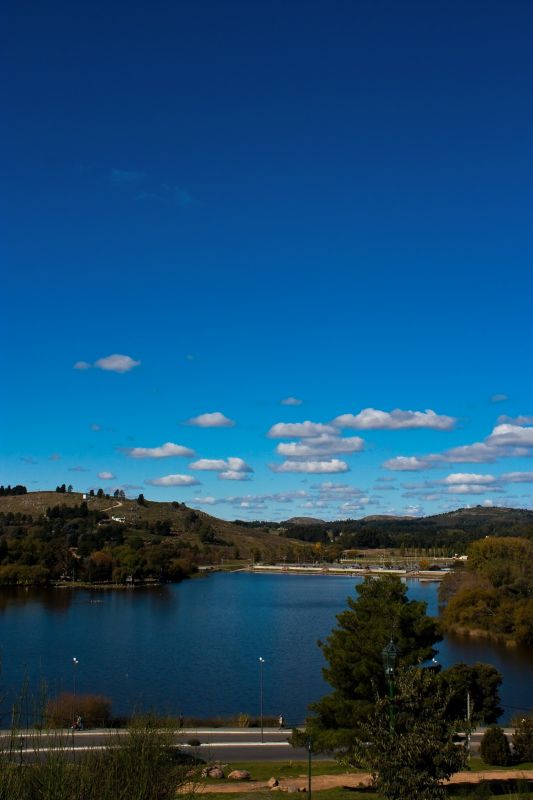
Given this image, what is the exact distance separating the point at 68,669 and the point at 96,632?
Answer: 24111 millimetres

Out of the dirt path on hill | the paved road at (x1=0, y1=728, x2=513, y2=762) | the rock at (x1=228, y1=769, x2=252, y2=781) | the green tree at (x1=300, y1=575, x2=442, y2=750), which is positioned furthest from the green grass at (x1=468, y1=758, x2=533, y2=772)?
the rock at (x1=228, y1=769, x2=252, y2=781)

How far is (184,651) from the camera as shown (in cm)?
7694

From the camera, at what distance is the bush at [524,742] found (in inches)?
1380

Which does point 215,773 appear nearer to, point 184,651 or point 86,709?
point 86,709

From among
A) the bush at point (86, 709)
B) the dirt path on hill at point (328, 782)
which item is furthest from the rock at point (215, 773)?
the bush at point (86, 709)

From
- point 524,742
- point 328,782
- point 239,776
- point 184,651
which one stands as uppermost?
point 239,776

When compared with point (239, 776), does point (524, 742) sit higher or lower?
lower

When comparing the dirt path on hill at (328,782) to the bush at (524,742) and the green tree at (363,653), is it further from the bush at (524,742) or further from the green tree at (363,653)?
the bush at (524,742)

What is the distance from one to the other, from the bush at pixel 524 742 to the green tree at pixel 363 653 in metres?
10.7

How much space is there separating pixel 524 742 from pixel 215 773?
1647cm

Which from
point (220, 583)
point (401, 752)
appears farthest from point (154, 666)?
point (220, 583)

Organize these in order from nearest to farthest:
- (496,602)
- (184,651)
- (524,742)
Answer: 1. (524,742)
2. (184,651)
3. (496,602)

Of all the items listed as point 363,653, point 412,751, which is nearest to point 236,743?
point 363,653

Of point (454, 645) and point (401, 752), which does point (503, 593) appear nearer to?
point (454, 645)
